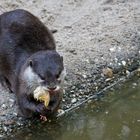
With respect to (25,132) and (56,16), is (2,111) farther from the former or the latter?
(56,16)

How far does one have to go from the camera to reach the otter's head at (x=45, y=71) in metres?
4.50

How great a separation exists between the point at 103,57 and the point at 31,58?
128 cm

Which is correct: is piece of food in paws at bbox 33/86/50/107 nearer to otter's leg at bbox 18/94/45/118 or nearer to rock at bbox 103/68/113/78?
otter's leg at bbox 18/94/45/118

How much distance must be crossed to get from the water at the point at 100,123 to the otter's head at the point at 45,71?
52 cm

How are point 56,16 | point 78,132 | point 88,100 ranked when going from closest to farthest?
point 78,132 < point 88,100 < point 56,16

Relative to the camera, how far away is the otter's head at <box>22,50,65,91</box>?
177 inches

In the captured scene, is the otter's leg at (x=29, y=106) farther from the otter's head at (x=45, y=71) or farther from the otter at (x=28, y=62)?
the otter's head at (x=45, y=71)

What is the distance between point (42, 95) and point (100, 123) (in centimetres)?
75

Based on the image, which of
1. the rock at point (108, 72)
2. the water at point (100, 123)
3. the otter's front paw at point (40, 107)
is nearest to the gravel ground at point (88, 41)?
the rock at point (108, 72)

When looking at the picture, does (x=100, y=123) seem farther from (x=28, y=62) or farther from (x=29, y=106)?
(x=28, y=62)

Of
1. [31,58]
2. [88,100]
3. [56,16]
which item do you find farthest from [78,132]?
[56,16]

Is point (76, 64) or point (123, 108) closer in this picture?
point (123, 108)

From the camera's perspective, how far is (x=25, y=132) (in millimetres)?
5008

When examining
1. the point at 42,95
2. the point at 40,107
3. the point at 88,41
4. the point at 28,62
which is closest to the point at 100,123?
the point at 40,107
